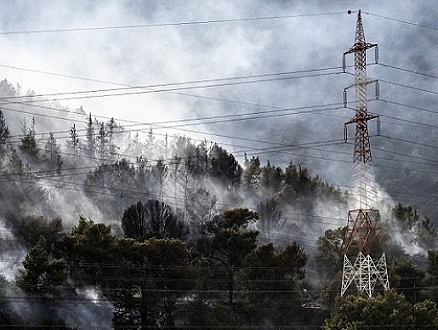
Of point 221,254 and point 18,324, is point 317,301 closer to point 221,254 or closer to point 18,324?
point 221,254

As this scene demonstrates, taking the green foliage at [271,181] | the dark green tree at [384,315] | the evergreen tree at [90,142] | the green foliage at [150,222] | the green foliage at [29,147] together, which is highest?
the evergreen tree at [90,142]

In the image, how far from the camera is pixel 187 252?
49.9 metres

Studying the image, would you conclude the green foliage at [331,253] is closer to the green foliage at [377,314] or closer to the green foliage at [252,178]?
the green foliage at [377,314]

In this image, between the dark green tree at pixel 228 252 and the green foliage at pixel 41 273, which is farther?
the dark green tree at pixel 228 252

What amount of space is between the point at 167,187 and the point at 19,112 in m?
35.1

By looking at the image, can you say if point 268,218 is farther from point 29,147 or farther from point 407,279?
point 29,147

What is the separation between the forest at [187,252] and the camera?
4647cm

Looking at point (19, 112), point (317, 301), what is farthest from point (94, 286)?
point (19, 112)

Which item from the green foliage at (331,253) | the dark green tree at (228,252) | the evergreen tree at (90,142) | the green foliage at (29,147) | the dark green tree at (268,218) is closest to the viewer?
the dark green tree at (228,252)

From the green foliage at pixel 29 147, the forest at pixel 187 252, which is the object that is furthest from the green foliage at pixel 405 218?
the green foliage at pixel 29 147

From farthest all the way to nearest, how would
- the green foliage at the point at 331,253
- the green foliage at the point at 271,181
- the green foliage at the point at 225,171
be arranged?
1. the green foliage at the point at 271,181
2. the green foliage at the point at 225,171
3. the green foliage at the point at 331,253

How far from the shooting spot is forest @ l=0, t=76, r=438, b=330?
46469 mm

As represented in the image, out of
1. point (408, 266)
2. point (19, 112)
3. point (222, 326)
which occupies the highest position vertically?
point (19, 112)

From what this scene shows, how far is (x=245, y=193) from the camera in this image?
85.7 metres
